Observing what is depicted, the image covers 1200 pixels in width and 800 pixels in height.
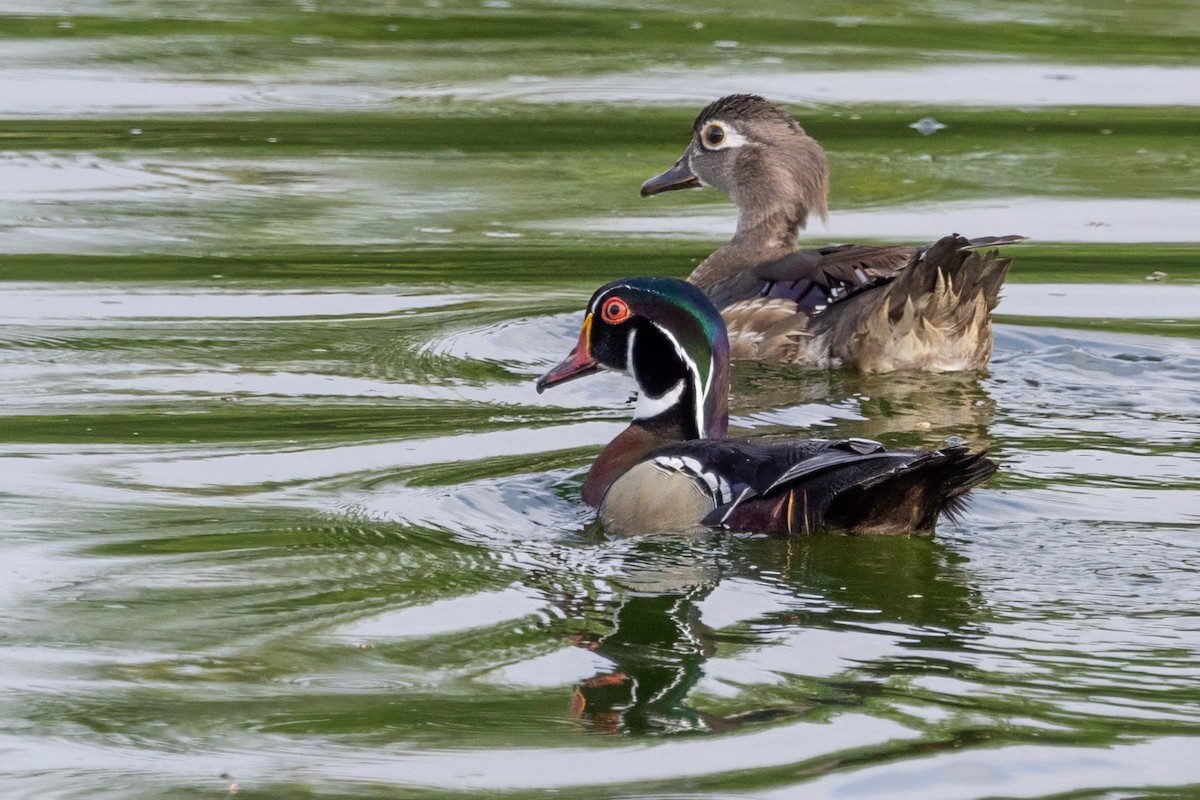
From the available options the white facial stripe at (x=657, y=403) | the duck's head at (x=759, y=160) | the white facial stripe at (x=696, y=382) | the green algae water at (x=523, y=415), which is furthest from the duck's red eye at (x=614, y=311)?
the duck's head at (x=759, y=160)

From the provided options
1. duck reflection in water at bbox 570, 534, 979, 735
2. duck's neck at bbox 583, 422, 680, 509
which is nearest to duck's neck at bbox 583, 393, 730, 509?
duck's neck at bbox 583, 422, 680, 509

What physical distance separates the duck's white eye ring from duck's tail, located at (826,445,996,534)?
4923mm

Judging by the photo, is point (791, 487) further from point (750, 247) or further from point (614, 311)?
point (750, 247)

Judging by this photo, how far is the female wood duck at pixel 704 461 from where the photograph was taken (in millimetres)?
7320

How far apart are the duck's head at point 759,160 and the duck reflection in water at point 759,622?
4.84 m

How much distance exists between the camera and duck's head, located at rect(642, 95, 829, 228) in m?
12.0

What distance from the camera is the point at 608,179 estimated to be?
1430 cm

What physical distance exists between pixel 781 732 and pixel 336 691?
1.29 meters

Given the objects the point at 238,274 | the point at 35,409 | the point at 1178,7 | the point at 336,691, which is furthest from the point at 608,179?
the point at 336,691

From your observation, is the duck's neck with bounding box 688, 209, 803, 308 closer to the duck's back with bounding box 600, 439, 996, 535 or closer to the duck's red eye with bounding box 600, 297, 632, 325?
the duck's red eye with bounding box 600, 297, 632, 325

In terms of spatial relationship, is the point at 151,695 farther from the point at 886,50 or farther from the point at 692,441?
the point at 886,50

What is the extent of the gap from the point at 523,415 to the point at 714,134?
11.1 ft

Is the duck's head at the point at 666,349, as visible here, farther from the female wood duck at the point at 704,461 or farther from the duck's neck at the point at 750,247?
the duck's neck at the point at 750,247

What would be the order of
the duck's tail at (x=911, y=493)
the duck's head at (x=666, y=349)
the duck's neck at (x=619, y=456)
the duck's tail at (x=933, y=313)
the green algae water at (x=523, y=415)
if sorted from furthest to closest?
the duck's tail at (x=933, y=313), the duck's head at (x=666, y=349), the duck's neck at (x=619, y=456), the duck's tail at (x=911, y=493), the green algae water at (x=523, y=415)
